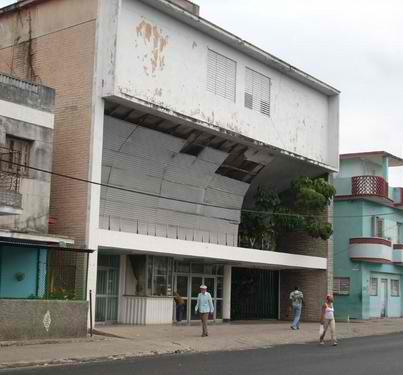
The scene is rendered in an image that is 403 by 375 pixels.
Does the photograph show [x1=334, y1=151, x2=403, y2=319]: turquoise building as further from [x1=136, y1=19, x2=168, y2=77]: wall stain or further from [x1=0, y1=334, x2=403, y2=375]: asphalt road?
[x1=0, y1=334, x2=403, y2=375]: asphalt road

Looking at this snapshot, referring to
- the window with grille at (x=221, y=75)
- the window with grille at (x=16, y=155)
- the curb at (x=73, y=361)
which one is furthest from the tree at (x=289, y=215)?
the curb at (x=73, y=361)

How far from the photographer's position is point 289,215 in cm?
3152

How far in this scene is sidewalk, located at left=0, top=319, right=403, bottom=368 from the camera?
15.2m

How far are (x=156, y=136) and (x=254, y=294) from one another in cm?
1357

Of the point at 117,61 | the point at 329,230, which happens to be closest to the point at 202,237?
the point at 329,230

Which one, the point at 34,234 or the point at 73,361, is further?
the point at 34,234

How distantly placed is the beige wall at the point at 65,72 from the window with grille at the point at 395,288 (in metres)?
24.9

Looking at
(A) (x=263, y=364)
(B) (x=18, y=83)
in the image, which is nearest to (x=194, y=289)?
(B) (x=18, y=83)

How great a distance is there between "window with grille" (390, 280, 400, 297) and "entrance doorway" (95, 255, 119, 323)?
69.2 feet

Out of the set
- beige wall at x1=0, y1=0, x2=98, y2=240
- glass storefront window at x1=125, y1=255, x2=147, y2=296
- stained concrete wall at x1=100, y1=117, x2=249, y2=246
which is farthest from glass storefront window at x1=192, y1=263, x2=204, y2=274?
beige wall at x1=0, y1=0, x2=98, y2=240

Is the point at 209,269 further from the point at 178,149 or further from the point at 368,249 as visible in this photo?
the point at 368,249

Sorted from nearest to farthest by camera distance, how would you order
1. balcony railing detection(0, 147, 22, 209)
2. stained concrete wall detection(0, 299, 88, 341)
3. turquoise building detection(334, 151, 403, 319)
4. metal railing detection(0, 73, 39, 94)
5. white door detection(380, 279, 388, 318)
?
stained concrete wall detection(0, 299, 88, 341) < balcony railing detection(0, 147, 22, 209) < metal railing detection(0, 73, 39, 94) < turquoise building detection(334, 151, 403, 319) < white door detection(380, 279, 388, 318)

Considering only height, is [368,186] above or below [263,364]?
above

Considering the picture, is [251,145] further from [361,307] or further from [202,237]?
[361,307]
